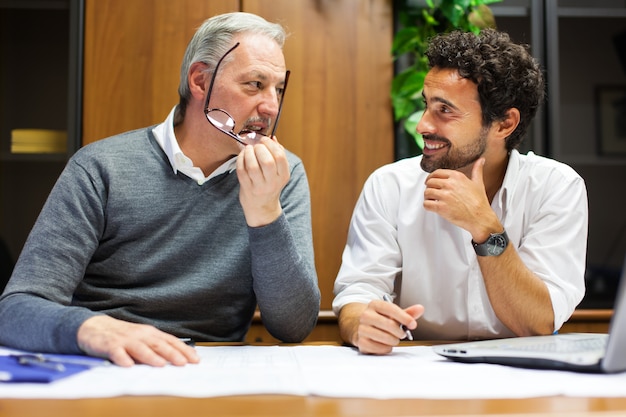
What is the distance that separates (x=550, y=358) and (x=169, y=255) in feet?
2.80

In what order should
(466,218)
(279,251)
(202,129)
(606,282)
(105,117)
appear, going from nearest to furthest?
1. (279,251)
2. (466,218)
3. (202,129)
4. (105,117)
5. (606,282)

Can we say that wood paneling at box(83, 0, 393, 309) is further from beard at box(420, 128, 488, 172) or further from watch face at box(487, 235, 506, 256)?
watch face at box(487, 235, 506, 256)

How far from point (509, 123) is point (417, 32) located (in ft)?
2.54

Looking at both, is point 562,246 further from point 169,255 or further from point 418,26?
point 418,26

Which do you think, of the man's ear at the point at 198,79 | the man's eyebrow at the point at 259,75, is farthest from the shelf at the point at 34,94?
the man's eyebrow at the point at 259,75

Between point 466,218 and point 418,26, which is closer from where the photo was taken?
point 466,218

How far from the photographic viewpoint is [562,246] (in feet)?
4.91

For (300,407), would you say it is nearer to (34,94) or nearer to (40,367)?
(40,367)

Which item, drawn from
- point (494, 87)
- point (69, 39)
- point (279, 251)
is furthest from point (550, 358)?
point (69, 39)

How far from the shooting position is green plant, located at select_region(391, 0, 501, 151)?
2367 millimetres

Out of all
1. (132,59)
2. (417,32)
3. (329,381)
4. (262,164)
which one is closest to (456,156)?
(262,164)

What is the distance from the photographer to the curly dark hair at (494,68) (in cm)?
166

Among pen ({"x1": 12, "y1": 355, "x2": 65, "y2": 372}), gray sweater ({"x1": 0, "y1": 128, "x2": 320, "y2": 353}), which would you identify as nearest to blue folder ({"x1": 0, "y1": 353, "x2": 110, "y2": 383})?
pen ({"x1": 12, "y1": 355, "x2": 65, "y2": 372})

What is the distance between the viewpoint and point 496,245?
4.61ft
